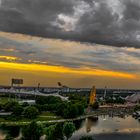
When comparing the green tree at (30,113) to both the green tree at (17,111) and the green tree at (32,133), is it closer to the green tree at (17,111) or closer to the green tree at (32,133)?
the green tree at (17,111)

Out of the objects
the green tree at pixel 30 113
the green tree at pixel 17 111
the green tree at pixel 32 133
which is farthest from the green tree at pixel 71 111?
the green tree at pixel 32 133

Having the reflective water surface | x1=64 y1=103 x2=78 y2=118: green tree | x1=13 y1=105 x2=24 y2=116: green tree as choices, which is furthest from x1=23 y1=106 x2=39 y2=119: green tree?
the reflective water surface

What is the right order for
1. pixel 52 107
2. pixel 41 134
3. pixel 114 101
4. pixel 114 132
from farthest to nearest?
pixel 114 101 → pixel 52 107 → pixel 114 132 → pixel 41 134

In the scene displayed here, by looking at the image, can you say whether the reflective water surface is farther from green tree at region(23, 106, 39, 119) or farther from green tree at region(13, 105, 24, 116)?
green tree at region(13, 105, 24, 116)

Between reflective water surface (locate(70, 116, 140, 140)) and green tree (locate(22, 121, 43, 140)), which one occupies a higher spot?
green tree (locate(22, 121, 43, 140))

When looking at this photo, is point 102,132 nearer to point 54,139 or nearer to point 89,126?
point 89,126

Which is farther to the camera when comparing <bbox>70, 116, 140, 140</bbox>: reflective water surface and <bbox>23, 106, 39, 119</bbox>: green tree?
<bbox>23, 106, 39, 119</bbox>: green tree

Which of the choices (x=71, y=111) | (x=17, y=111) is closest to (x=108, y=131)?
(x=71, y=111)

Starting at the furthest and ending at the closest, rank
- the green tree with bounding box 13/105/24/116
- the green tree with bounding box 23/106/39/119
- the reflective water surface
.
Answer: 1. the green tree with bounding box 13/105/24/116
2. the green tree with bounding box 23/106/39/119
3. the reflective water surface

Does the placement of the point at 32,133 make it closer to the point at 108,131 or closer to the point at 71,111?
the point at 108,131

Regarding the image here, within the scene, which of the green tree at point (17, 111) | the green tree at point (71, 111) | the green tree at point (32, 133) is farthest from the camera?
the green tree at point (71, 111)

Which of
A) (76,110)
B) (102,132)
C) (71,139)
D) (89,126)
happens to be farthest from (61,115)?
(71,139)
